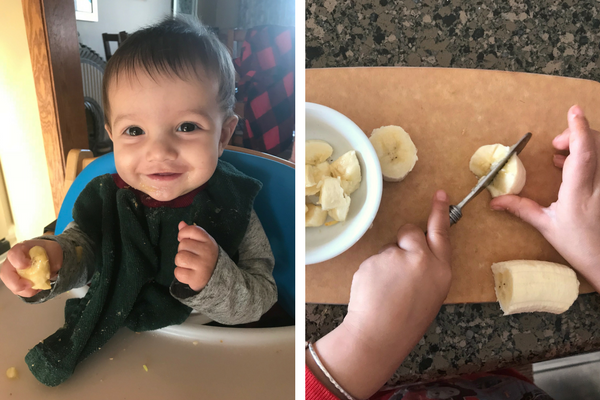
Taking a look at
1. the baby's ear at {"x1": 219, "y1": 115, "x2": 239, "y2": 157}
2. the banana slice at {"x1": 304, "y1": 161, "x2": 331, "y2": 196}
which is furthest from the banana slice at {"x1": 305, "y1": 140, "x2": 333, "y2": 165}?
the baby's ear at {"x1": 219, "y1": 115, "x2": 239, "y2": 157}

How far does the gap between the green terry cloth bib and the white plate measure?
0.25 meters

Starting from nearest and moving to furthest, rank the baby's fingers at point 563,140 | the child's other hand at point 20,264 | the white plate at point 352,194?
1. the child's other hand at point 20,264
2. the white plate at point 352,194
3. the baby's fingers at point 563,140

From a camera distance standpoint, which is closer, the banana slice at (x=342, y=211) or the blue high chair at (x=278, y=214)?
the blue high chair at (x=278, y=214)

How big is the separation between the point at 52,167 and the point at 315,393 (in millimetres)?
386

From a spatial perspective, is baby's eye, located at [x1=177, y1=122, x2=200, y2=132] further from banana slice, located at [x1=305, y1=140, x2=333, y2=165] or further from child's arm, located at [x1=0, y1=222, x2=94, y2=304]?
banana slice, located at [x1=305, y1=140, x2=333, y2=165]

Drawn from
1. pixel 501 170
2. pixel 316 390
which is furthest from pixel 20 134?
pixel 501 170

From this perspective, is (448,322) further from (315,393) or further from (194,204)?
(194,204)

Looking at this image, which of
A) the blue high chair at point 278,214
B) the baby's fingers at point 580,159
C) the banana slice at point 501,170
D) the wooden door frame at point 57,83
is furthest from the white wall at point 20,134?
the baby's fingers at point 580,159

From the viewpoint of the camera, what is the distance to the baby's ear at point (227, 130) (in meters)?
0.19

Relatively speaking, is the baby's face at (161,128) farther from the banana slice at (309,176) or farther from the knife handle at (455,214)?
the knife handle at (455,214)

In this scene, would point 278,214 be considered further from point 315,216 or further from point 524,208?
point 524,208

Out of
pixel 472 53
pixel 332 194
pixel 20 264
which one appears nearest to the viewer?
pixel 20 264

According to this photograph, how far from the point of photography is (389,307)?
46cm

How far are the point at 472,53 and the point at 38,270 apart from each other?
61cm
